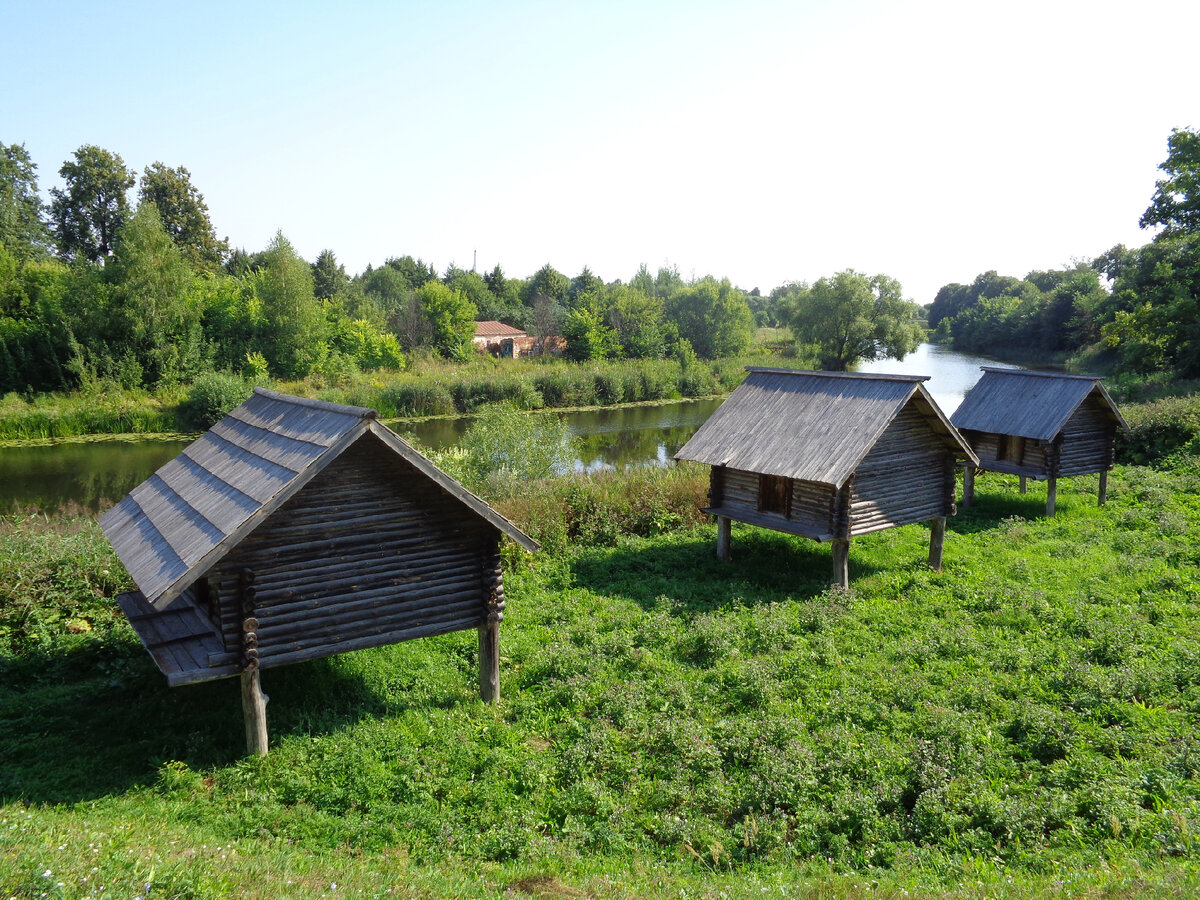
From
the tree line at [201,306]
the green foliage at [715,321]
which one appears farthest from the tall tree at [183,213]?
the green foliage at [715,321]

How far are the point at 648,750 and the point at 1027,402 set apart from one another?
1692 cm

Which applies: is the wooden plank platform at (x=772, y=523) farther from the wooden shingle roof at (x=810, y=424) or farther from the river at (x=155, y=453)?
the river at (x=155, y=453)

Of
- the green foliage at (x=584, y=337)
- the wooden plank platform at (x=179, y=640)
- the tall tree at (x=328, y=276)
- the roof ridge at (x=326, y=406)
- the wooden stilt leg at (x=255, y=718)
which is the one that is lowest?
the wooden stilt leg at (x=255, y=718)

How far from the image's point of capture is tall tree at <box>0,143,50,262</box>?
47.2 m

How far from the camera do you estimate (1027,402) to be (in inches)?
818

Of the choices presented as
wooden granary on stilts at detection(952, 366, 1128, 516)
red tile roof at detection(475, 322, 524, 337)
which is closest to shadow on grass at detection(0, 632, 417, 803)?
wooden granary on stilts at detection(952, 366, 1128, 516)

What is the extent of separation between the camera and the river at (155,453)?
2580 cm

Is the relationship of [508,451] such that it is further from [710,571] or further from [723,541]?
[710,571]

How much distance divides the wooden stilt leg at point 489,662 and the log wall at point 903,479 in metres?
7.55

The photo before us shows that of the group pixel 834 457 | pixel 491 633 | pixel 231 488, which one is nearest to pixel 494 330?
pixel 834 457

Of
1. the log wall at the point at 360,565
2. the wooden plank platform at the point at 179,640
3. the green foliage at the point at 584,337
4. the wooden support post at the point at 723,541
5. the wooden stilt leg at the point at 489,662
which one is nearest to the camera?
the wooden plank platform at the point at 179,640

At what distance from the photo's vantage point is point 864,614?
13.1 m

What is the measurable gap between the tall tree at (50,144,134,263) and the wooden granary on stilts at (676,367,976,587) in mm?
55489

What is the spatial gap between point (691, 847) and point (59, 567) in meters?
11.0
